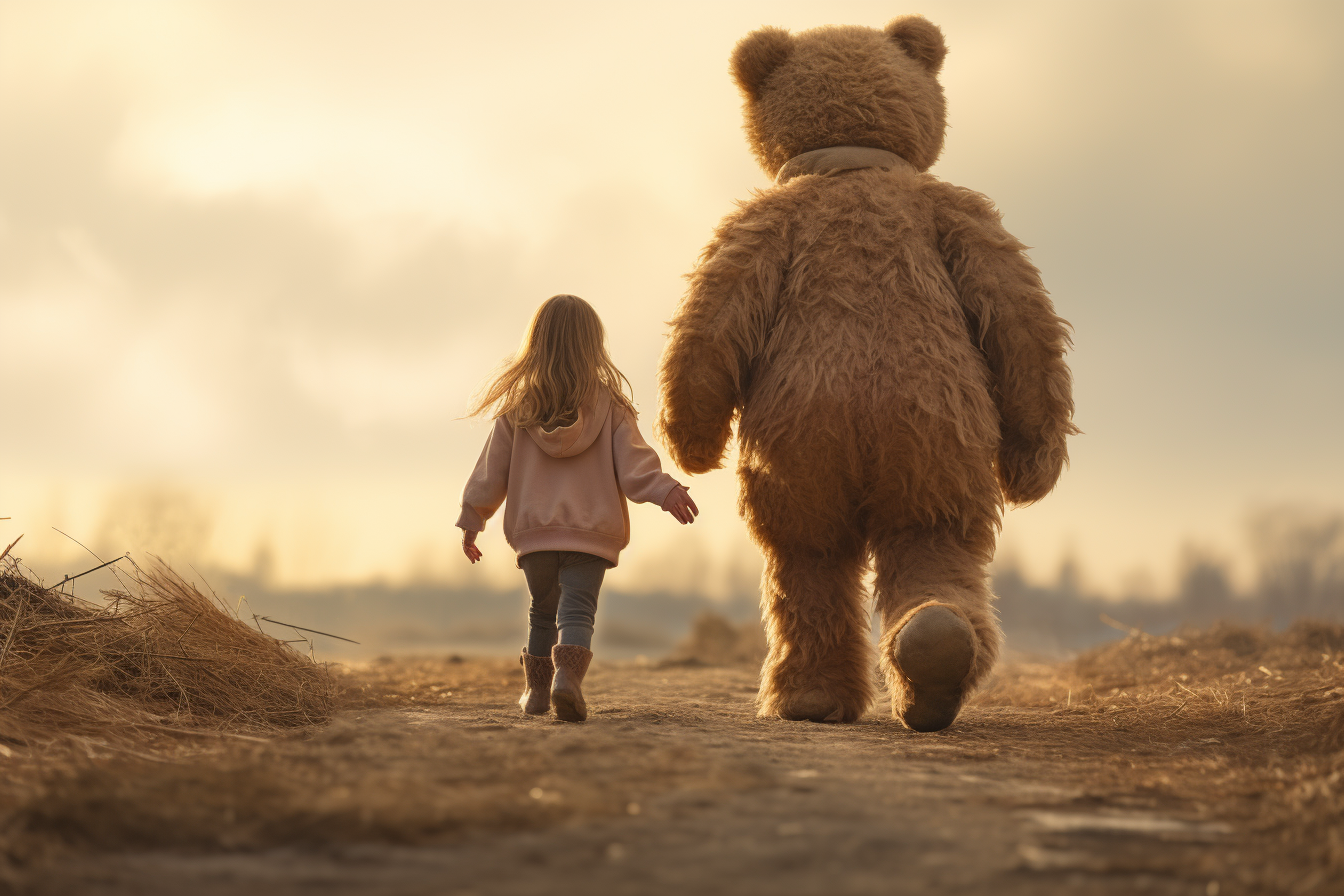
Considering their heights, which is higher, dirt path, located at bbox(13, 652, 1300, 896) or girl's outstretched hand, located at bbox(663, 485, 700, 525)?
girl's outstretched hand, located at bbox(663, 485, 700, 525)

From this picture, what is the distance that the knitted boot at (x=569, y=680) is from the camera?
325cm

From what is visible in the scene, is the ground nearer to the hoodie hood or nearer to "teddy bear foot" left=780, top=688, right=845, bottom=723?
"teddy bear foot" left=780, top=688, right=845, bottom=723

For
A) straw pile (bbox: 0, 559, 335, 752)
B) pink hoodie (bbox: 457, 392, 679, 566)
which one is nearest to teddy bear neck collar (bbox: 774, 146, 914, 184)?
pink hoodie (bbox: 457, 392, 679, 566)

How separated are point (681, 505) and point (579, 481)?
0.38 meters

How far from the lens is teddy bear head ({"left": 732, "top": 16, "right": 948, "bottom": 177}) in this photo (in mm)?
4203

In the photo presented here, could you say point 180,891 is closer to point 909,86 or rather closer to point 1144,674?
point 909,86

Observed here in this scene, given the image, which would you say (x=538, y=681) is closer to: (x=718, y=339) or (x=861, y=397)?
(x=718, y=339)

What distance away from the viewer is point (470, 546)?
3939 millimetres

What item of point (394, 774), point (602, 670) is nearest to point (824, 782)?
point (394, 774)

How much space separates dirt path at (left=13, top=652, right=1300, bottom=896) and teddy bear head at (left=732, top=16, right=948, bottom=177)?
2630mm

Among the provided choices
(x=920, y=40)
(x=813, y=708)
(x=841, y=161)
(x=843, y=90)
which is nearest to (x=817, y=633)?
(x=813, y=708)

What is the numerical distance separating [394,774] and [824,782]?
796mm

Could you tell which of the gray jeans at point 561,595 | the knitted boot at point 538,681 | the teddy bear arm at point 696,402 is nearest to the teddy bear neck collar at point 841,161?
the teddy bear arm at point 696,402

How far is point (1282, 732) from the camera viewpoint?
3111 millimetres
